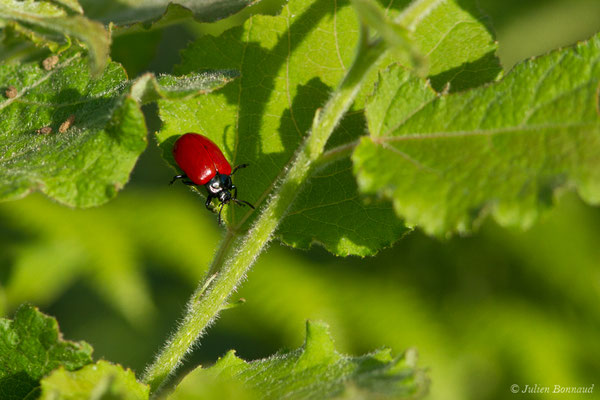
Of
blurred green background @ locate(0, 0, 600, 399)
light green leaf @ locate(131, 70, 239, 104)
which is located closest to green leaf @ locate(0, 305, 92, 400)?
light green leaf @ locate(131, 70, 239, 104)

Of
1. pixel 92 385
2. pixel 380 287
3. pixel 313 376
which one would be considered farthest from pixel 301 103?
pixel 380 287

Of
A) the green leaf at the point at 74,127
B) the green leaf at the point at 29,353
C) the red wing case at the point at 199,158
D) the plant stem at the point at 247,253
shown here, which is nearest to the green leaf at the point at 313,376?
the plant stem at the point at 247,253

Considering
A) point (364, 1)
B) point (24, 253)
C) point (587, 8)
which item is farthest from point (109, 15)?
point (587, 8)

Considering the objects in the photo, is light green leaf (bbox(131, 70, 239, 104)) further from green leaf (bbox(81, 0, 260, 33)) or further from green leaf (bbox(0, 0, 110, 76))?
green leaf (bbox(81, 0, 260, 33))

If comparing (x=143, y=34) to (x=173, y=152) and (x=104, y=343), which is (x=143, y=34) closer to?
(x=173, y=152)

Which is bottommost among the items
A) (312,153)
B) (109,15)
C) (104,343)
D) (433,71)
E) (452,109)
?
(104,343)

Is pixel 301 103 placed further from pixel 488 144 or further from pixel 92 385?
pixel 92 385

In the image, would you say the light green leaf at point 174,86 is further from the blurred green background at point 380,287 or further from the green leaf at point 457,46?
the blurred green background at point 380,287
